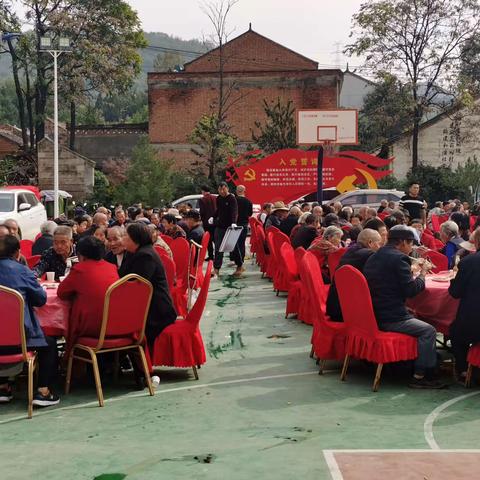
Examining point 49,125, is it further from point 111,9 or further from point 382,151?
point 382,151

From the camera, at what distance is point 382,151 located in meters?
43.9

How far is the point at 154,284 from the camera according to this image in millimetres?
6957

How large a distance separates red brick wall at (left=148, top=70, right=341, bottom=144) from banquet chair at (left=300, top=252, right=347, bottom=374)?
134 ft

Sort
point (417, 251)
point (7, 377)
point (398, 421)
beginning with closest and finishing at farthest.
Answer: point (398, 421) < point (7, 377) < point (417, 251)

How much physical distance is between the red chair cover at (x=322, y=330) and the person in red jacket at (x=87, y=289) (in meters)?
1.88

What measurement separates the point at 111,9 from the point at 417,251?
127ft

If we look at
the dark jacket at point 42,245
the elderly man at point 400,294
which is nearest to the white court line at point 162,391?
the elderly man at point 400,294

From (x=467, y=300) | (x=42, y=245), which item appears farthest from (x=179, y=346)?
(x=42, y=245)

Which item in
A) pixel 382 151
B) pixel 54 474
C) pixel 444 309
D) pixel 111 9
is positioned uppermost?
pixel 111 9

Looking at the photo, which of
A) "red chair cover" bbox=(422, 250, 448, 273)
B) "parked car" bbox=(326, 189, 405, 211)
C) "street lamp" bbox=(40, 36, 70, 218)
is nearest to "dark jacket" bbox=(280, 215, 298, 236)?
"red chair cover" bbox=(422, 250, 448, 273)

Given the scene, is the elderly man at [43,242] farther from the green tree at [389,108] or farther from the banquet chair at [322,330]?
the green tree at [389,108]

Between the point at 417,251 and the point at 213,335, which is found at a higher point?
the point at 417,251

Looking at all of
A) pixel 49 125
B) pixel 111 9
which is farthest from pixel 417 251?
pixel 49 125

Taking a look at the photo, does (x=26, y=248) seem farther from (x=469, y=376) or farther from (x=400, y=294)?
(x=469, y=376)
